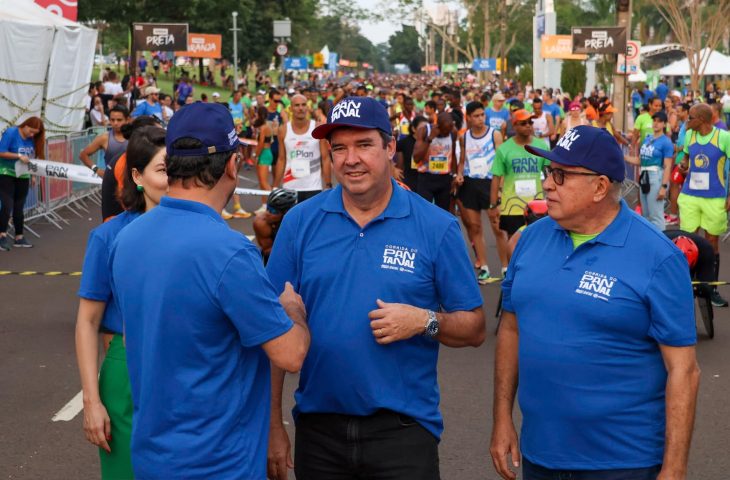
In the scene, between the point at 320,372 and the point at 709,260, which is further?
the point at 709,260

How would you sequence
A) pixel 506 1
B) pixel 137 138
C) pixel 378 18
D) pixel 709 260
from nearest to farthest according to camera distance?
pixel 137 138, pixel 709 260, pixel 506 1, pixel 378 18

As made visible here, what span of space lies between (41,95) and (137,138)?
1584cm

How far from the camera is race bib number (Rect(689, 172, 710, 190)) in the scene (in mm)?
11955

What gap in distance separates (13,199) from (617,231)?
12.3 meters

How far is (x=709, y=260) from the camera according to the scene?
9.25 m

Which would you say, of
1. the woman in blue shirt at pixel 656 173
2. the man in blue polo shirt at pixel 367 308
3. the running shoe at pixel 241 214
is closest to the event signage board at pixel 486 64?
the running shoe at pixel 241 214

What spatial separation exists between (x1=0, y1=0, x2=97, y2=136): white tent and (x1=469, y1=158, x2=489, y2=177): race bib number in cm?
926

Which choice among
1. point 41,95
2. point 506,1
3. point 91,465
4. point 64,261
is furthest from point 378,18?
point 91,465

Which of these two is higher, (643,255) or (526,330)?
(643,255)

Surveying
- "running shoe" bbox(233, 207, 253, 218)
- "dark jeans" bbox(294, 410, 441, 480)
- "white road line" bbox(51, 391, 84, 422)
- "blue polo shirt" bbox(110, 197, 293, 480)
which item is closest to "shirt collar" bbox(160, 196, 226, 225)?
"blue polo shirt" bbox(110, 197, 293, 480)

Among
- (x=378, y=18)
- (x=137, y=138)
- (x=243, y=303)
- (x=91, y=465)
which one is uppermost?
(x=378, y=18)

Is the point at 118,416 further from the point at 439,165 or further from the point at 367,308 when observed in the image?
the point at 439,165

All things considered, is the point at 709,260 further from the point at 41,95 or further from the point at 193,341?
the point at 41,95

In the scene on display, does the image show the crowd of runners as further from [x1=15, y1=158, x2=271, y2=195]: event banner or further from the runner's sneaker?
the runner's sneaker
